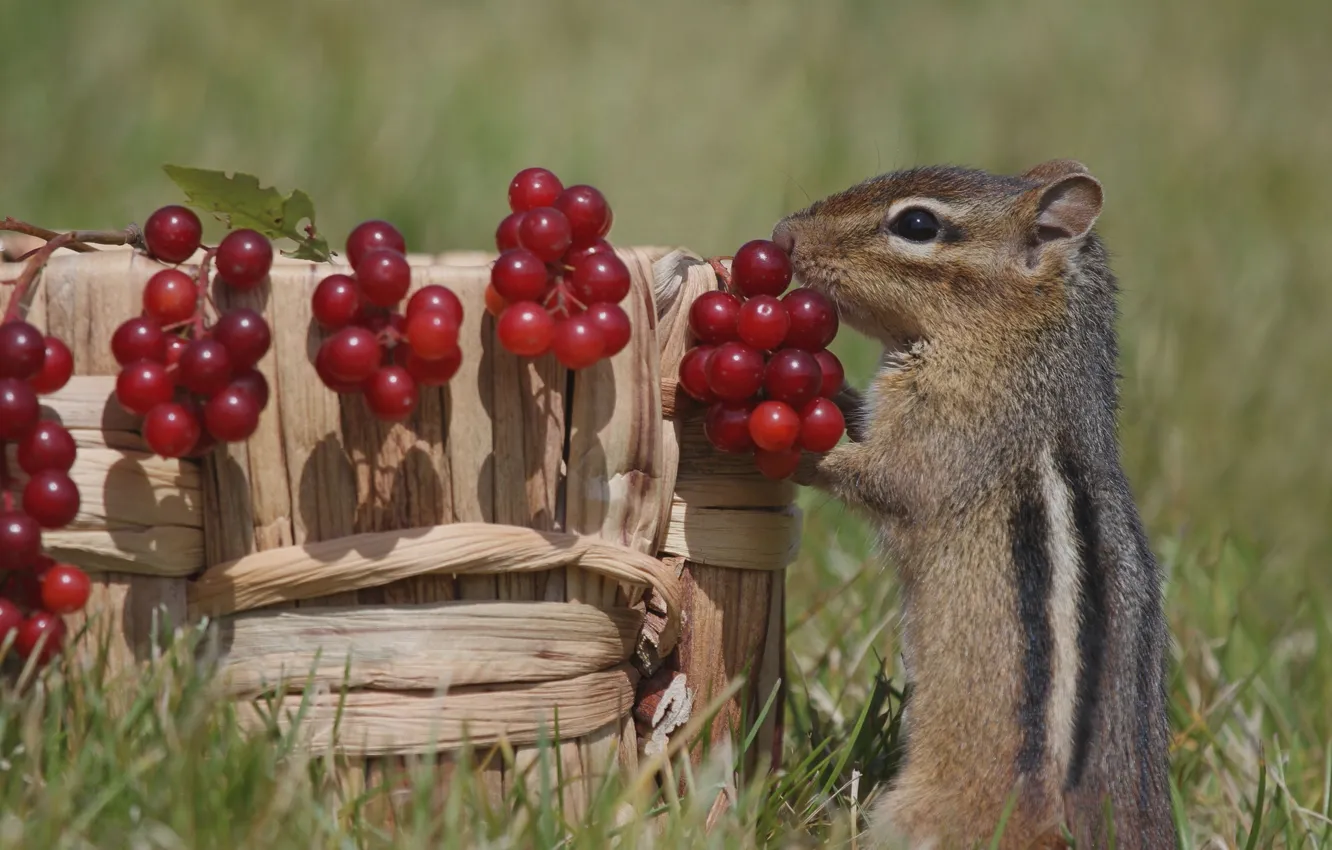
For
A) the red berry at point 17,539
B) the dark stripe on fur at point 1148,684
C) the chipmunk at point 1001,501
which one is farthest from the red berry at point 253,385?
the dark stripe on fur at point 1148,684

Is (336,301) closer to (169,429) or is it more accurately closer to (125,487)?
(169,429)

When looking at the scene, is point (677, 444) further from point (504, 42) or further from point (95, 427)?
point (504, 42)

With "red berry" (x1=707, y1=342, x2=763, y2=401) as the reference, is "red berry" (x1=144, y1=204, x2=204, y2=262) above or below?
above

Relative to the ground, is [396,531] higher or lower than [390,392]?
lower

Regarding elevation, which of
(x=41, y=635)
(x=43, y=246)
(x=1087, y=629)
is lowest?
(x=1087, y=629)

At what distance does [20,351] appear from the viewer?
8.06ft

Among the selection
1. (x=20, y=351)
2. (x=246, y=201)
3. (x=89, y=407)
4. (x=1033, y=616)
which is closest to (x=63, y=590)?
(x=89, y=407)

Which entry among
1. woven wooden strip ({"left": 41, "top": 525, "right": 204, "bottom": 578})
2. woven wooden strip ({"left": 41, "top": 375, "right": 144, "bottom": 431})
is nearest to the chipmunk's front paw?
woven wooden strip ({"left": 41, "top": 525, "right": 204, "bottom": 578})

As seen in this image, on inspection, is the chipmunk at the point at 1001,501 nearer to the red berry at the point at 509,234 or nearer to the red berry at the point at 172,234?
the red berry at the point at 509,234

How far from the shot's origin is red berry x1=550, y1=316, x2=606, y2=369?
267cm

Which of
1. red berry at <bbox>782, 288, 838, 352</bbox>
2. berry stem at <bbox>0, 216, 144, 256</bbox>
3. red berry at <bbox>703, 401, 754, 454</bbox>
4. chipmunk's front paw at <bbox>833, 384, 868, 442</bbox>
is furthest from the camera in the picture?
chipmunk's front paw at <bbox>833, 384, 868, 442</bbox>

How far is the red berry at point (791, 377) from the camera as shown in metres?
3.02

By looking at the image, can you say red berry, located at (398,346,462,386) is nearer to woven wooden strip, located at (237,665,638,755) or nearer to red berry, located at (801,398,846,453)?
woven wooden strip, located at (237,665,638,755)

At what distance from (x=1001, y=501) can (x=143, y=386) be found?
188 cm
